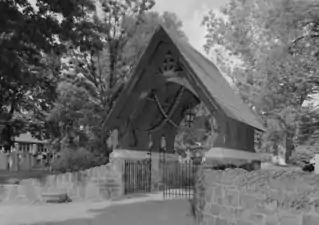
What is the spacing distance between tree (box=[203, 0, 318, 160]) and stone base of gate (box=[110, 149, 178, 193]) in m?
6.80

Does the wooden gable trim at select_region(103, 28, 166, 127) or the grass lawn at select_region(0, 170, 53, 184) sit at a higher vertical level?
the wooden gable trim at select_region(103, 28, 166, 127)

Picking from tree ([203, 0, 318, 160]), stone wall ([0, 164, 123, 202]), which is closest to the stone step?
stone wall ([0, 164, 123, 202])

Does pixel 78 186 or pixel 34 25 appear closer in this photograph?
pixel 34 25

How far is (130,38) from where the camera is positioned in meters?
24.5

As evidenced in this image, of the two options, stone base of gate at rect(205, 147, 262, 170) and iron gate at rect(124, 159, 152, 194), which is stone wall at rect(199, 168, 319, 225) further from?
iron gate at rect(124, 159, 152, 194)

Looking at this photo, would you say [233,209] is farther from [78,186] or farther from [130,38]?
[130,38]

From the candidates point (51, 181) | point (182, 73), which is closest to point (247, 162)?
point (182, 73)

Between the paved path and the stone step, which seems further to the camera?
the stone step

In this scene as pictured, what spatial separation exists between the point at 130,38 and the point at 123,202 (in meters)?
13.6

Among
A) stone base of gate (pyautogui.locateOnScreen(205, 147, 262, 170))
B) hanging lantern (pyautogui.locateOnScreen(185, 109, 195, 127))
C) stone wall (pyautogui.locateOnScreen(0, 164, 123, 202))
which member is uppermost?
hanging lantern (pyautogui.locateOnScreen(185, 109, 195, 127))

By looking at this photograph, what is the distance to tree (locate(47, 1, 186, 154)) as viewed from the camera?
925 inches

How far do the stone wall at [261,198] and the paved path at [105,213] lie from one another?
169 cm

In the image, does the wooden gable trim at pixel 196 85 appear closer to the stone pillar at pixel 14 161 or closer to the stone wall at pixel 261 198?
the stone wall at pixel 261 198

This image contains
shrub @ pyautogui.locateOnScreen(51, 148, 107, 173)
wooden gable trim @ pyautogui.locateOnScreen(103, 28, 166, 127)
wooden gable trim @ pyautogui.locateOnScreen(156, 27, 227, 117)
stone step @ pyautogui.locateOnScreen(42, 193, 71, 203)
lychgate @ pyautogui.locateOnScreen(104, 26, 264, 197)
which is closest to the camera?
wooden gable trim @ pyautogui.locateOnScreen(156, 27, 227, 117)
